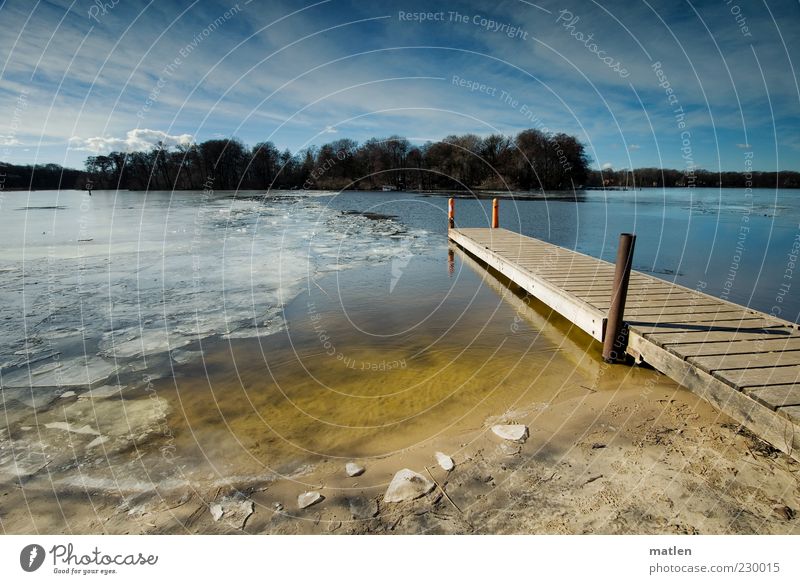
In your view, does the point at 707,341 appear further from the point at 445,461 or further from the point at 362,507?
the point at 362,507

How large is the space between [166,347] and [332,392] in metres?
3.24

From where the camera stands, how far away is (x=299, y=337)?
6.96 meters

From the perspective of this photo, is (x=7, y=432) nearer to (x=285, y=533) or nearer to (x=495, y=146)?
(x=285, y=533)

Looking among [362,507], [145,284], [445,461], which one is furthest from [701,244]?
[145,284]

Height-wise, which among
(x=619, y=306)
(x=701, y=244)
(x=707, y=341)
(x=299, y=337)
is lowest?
(x=299, y=337)

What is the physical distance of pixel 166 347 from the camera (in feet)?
21.2

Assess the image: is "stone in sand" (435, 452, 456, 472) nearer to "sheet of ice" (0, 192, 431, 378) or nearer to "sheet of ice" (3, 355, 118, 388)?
"sheet of ice" (0, 192, 431, 378)

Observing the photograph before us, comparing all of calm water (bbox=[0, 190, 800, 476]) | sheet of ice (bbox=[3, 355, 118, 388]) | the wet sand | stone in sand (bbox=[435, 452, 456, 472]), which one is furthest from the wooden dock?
sheet of ice (bbox=[3, 355, 118, 388])

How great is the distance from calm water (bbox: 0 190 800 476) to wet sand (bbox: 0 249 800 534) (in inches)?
1.7

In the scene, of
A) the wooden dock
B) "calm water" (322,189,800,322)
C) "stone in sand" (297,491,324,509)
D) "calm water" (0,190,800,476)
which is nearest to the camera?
"stone in sand" (297,491,324,509)

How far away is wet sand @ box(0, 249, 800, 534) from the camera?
3.07m

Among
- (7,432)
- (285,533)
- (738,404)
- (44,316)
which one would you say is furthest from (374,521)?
(44,316)

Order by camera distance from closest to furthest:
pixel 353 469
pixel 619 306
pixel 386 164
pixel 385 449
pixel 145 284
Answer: pixel 353 469 < pixel 385 449 < pixel 619 306 < pixel 145 284 < pixel 386 164

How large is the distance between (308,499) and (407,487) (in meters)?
0.84
